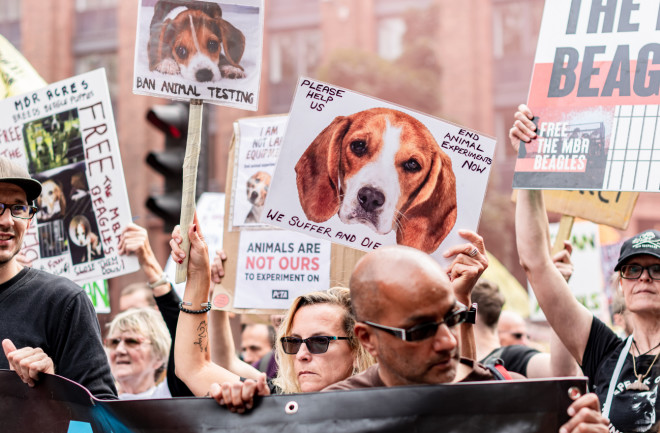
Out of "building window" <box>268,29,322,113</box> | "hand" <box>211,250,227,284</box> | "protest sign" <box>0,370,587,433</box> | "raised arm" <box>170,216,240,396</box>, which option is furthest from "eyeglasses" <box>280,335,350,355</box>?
"building window" <box>268,29,322,113</box>

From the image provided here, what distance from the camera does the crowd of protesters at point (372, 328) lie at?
2291 mm

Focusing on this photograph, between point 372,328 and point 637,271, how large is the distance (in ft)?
5.04

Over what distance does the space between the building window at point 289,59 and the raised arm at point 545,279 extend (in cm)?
2701

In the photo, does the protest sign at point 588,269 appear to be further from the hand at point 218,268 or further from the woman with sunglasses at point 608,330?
the woman with sunglasses at point 608,330

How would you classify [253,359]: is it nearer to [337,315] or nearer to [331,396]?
[337,315]

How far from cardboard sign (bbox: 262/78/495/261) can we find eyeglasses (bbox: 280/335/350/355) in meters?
0.79

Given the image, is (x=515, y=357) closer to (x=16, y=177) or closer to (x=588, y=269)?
(x=16, y=177)

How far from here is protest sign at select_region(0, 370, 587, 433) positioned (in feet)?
7.63

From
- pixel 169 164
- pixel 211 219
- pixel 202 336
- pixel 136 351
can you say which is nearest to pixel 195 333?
pixel 202 336

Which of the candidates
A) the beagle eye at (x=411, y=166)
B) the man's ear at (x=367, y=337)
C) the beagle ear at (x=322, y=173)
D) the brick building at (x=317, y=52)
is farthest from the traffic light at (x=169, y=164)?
the brick building at (x=317, y=52)

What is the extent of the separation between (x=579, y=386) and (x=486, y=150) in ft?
5.29

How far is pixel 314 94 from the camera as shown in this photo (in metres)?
3.81

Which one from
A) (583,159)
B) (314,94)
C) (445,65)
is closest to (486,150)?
(583,159)

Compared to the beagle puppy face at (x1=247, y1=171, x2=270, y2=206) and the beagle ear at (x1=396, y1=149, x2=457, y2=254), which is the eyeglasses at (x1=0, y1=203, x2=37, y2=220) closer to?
the beagle ear at (x1=396, y1=149, x2=457, y2=254)
